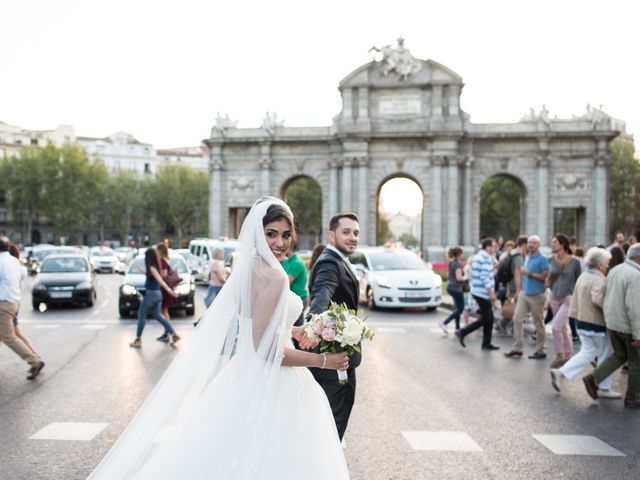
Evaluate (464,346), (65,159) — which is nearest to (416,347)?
(464,346)

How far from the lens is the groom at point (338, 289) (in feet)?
14.3

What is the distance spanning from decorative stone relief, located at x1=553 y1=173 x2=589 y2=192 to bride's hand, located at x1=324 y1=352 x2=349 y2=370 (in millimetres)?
38654

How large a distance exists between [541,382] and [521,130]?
32830mm

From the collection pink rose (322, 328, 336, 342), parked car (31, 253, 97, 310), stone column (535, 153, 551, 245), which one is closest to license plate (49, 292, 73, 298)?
parked car (31, 253, 97, 310)

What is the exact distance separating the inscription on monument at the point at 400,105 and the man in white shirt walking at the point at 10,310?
32.3 meters

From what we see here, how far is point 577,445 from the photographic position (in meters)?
6.31

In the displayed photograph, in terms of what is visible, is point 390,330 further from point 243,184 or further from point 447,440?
point 243,184

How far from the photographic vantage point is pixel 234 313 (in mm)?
3979

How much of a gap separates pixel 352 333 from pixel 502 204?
220 ft

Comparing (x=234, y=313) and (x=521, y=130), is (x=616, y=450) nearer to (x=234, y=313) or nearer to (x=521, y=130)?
(x=234, y=313)

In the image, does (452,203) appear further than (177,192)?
No

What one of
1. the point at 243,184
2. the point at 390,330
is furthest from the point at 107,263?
the point at 390,330

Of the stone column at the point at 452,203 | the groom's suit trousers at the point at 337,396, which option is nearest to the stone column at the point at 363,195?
the stone column at the point at 452,203

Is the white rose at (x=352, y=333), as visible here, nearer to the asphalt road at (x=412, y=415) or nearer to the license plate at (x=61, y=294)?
the asphalt road at (x=412, y=415)
